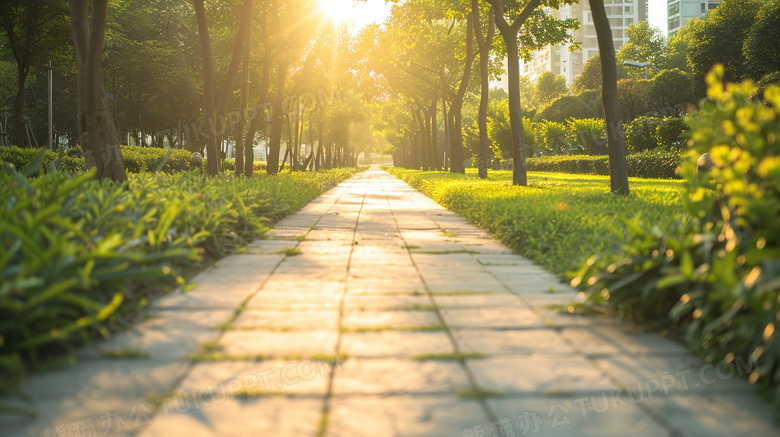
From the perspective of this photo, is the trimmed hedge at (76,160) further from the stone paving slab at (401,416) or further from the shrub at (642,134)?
the shrub at (642,134)

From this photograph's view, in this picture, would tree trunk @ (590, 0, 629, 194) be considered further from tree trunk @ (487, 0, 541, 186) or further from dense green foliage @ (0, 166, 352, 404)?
dense green foliage @ (0, 166, 352, 404)

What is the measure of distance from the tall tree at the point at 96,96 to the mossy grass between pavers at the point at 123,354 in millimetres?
5989

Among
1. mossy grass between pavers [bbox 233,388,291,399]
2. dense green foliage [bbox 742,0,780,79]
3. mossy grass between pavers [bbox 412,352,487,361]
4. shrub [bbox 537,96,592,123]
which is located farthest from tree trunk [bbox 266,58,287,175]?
shrub [bbox 537,96,592,123]

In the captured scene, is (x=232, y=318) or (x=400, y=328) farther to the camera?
(x=232, y=318)

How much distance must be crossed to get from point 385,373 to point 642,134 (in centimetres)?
2509

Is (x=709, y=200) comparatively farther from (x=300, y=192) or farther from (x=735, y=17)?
(x=735, y=17)

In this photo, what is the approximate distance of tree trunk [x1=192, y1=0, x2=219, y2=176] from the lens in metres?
13.3

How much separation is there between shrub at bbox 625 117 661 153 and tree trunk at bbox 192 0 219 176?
17.8 metres

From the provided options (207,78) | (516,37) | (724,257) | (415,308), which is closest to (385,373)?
(415,308)

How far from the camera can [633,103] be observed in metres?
42.0

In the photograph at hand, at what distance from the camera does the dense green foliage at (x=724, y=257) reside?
265 centimetres

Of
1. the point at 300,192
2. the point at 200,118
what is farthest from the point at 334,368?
the point at 200,118

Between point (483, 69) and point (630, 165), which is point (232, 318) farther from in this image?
point (630, 165)

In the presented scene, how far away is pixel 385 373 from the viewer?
292 centimetres
